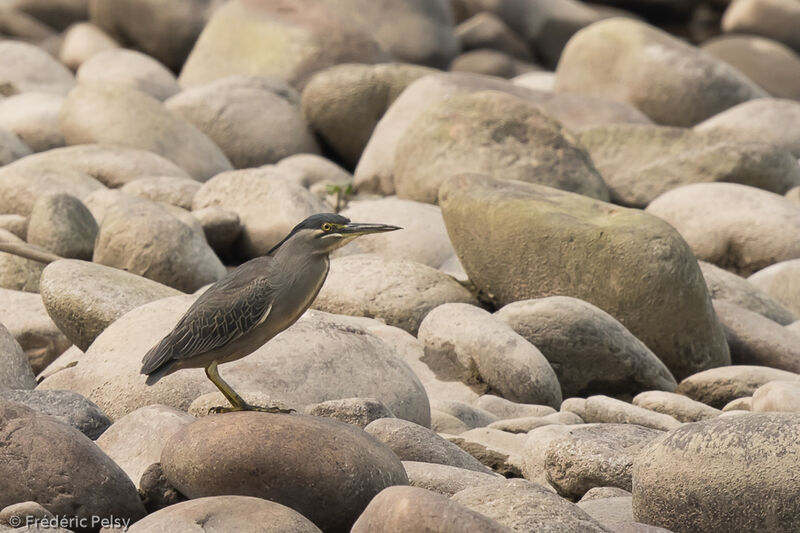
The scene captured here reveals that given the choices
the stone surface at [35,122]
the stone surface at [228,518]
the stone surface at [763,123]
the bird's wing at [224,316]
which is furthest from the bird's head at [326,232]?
the stone surface at [763,123]

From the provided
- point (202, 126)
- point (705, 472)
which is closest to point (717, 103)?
point (202, 126)

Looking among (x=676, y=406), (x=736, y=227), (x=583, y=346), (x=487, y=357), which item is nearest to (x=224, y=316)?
(x=487, y=357)

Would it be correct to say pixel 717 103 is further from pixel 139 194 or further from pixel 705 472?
pixel 705 472

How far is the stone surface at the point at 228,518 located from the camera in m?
3.90

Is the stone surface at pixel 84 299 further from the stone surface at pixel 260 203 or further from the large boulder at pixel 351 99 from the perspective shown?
the large boulder at pixel 351 99

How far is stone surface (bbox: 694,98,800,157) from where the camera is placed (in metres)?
13.4

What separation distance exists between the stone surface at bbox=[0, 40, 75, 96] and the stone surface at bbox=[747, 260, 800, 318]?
8.72m

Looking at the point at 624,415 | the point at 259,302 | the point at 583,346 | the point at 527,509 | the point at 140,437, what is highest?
the point at 259,302

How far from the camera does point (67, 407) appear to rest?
5.12 metres

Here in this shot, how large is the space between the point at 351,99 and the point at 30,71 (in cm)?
444

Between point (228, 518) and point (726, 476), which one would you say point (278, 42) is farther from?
point (228, 518)

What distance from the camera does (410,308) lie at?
803cm

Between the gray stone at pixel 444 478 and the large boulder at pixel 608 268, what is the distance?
141 inches

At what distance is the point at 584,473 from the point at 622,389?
7.81 ft
